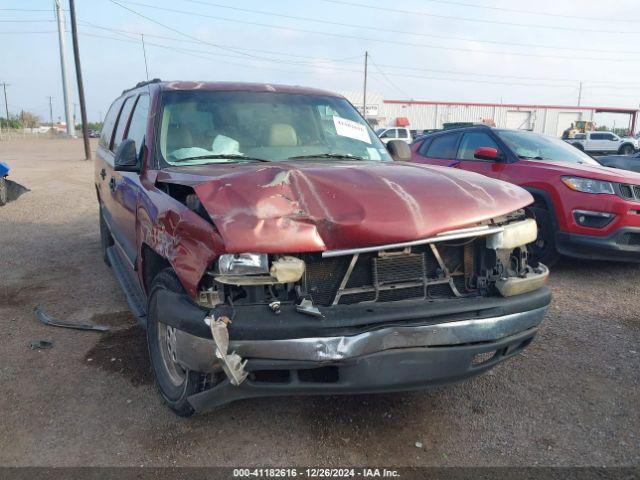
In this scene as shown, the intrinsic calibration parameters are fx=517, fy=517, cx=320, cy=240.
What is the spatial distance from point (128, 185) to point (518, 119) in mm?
50388

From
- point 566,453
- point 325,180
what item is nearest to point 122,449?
point 325,180

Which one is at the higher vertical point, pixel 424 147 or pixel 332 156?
pixel 332 156

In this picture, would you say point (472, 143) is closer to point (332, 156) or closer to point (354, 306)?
point (332, 156)

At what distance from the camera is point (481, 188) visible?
286cm

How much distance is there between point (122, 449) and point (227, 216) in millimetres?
1348

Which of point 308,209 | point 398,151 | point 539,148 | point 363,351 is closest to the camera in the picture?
point 363,351

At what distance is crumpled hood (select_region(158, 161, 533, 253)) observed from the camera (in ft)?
7.62

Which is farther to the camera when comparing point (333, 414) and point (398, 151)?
point (398, 151)

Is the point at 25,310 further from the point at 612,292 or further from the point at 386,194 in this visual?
the point at 612,292

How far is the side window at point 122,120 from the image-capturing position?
468 cm

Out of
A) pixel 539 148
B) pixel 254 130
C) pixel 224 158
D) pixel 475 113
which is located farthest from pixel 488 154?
pixel 475 113

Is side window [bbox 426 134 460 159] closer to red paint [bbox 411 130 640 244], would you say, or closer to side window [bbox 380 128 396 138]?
red paint [bbox 411 130 640 244]

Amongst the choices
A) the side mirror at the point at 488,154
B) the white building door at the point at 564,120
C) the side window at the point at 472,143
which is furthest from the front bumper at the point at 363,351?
the white building door at the point at 564,120

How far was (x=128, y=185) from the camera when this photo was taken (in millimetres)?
3848
